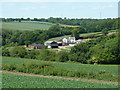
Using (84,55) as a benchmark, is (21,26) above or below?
above

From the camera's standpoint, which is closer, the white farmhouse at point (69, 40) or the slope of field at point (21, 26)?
the white farmhouse at point (69, 40)

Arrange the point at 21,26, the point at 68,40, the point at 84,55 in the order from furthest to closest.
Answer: the point at 21,26, the point at 68,40, the point at 84,55

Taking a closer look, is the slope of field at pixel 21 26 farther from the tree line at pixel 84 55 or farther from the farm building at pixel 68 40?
the tree line at pixel 84 55

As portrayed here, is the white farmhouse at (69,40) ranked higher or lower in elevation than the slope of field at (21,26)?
lower

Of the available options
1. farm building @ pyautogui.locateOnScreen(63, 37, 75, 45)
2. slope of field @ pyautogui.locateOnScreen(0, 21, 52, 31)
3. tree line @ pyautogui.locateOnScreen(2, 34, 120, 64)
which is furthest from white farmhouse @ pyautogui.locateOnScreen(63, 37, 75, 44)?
tree line @ pyautogui.locateOnScreen(2, 34, 120, 64)

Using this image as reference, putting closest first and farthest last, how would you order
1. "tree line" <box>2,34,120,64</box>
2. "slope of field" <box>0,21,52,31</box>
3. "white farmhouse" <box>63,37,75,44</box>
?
"tree line" <box>2,34,120,64</box>
"white farmhouse" <box>63,37,75,44</box>
"slope of field" <box>0,21,52,31</box>

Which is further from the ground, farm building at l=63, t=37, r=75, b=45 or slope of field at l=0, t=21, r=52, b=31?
slope of field at l=0, t=21, r=52, b=31

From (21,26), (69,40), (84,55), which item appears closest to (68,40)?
(69,40)

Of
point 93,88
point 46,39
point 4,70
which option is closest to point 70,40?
point 46,39

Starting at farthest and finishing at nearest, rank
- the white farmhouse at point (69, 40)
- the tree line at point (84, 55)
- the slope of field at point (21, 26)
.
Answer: the slope of field at point (21, 26), the white farmhouse at point (69, 40), the tree line at point (84, 55)

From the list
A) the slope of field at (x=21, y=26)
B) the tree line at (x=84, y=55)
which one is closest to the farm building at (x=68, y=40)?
the slope of field at (x=21, y=26)

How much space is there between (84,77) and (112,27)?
198 ft

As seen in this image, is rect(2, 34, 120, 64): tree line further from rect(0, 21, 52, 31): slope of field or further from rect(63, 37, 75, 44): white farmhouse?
rect(0, 21, 52, 31): slope of field

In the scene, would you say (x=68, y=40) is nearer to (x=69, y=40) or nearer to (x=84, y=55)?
(x=69, y=40)
